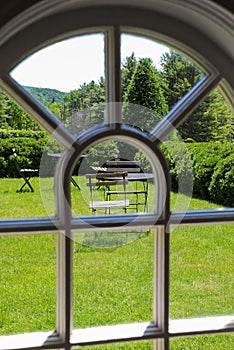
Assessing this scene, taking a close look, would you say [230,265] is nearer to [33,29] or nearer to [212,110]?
[212,110]

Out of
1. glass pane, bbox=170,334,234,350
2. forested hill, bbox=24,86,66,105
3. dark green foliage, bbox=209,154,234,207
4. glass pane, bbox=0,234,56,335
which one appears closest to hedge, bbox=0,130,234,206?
dark green foliage, bbox=209,154,234,207

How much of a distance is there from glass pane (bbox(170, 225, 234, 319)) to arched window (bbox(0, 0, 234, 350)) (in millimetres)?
125

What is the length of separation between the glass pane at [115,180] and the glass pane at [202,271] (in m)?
0.18

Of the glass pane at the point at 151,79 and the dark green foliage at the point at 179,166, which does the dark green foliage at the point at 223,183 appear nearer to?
the dark green foliage at the point at 179,166

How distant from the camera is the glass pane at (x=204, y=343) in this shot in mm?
1449

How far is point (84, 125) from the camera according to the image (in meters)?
1.28

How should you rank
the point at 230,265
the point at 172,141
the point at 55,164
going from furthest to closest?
the point at 230,265 → the point at 172,141 → the point at 55,164

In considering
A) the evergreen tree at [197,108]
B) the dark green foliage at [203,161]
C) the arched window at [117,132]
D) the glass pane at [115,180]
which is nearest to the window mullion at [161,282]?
the arched window at [117,132]

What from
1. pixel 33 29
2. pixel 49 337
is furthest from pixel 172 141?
pixel 49 337

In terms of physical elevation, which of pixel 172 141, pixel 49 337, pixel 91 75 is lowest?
pixel 49 337

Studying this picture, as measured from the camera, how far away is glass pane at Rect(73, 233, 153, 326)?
4.66ft

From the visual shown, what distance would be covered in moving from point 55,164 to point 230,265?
2.21 ft

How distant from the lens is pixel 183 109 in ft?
4.10

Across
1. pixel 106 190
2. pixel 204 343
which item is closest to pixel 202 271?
pixel 204 343
